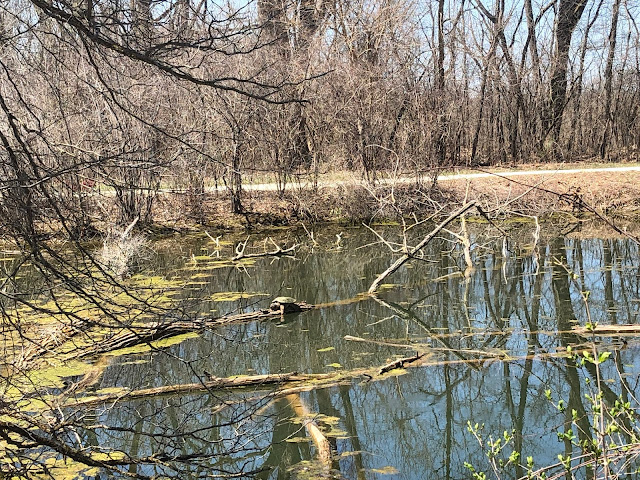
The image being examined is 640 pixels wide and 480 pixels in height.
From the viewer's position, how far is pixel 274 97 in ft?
48.1

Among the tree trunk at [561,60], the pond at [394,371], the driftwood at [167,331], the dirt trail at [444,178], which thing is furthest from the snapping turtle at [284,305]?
the tree trunk at [561,60]

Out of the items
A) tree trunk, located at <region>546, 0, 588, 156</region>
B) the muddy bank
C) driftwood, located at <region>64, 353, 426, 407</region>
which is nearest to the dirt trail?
the muddy bank

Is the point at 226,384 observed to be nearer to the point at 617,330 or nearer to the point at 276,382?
the point at 276,382

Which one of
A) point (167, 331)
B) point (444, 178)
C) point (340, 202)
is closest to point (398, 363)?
point (167, 331)

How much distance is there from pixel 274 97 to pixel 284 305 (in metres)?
6.35

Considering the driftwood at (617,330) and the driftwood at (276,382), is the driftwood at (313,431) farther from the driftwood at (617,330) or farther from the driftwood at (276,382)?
the driftwood at (617,330)

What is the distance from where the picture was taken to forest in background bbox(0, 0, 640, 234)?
10.3 ft

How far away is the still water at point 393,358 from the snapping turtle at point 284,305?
194 millimetres

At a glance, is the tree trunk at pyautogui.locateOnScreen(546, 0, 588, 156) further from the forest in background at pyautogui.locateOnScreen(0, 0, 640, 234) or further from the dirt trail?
the dirt trail

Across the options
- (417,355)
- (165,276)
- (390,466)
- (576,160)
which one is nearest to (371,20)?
(576,160)

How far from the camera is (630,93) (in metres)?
25.2

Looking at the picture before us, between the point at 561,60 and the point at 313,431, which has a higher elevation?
the point at 561,60

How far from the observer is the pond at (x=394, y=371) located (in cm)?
545

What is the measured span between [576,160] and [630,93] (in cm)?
313
